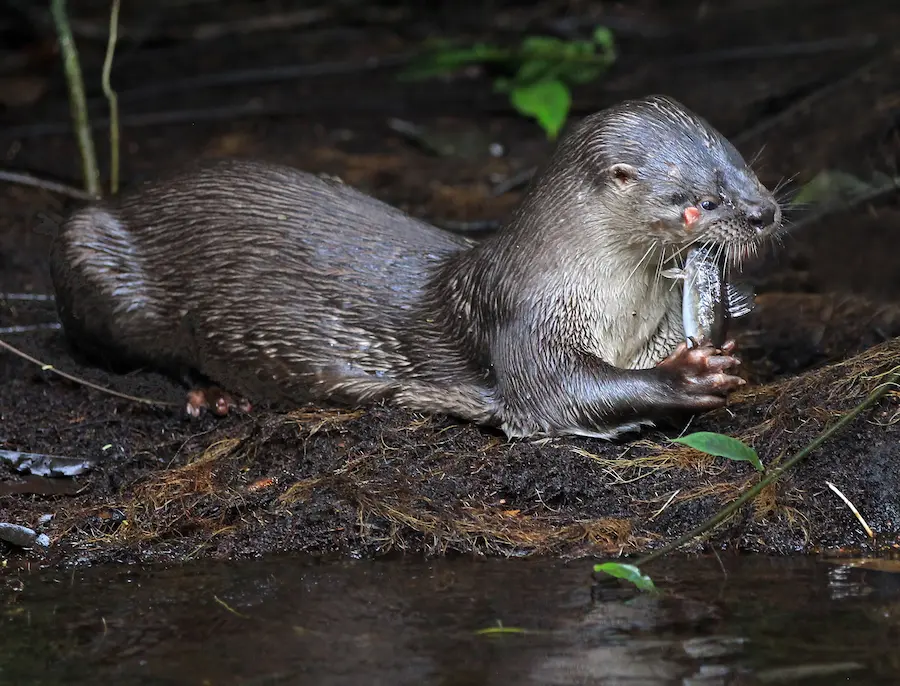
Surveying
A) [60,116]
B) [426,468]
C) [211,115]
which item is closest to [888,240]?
[426,468]

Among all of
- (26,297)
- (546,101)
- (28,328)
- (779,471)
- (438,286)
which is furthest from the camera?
(546,101)

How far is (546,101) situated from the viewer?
6078 mm

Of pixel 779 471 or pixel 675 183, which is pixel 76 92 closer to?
pixel 675 183

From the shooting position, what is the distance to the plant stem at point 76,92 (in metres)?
5.07

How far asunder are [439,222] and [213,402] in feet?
5.80

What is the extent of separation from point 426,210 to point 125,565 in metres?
3.03

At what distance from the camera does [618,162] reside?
3463mm

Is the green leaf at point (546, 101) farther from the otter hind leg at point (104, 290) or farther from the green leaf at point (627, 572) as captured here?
the green leaf at point (627, 572)

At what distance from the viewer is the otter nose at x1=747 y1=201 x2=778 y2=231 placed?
332cm

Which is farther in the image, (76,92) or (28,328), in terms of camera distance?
(76,92)

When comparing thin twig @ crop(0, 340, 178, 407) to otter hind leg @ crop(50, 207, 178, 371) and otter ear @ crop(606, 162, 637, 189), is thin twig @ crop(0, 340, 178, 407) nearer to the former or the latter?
otter hind leg @ crop(50, 207, 178, 371)

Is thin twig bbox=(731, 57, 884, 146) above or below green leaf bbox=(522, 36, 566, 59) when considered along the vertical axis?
below

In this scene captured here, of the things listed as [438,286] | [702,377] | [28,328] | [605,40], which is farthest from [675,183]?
[605,40]

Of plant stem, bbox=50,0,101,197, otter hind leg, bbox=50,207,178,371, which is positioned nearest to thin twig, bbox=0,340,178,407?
otter hind leg, bbox=50,207,178,371
